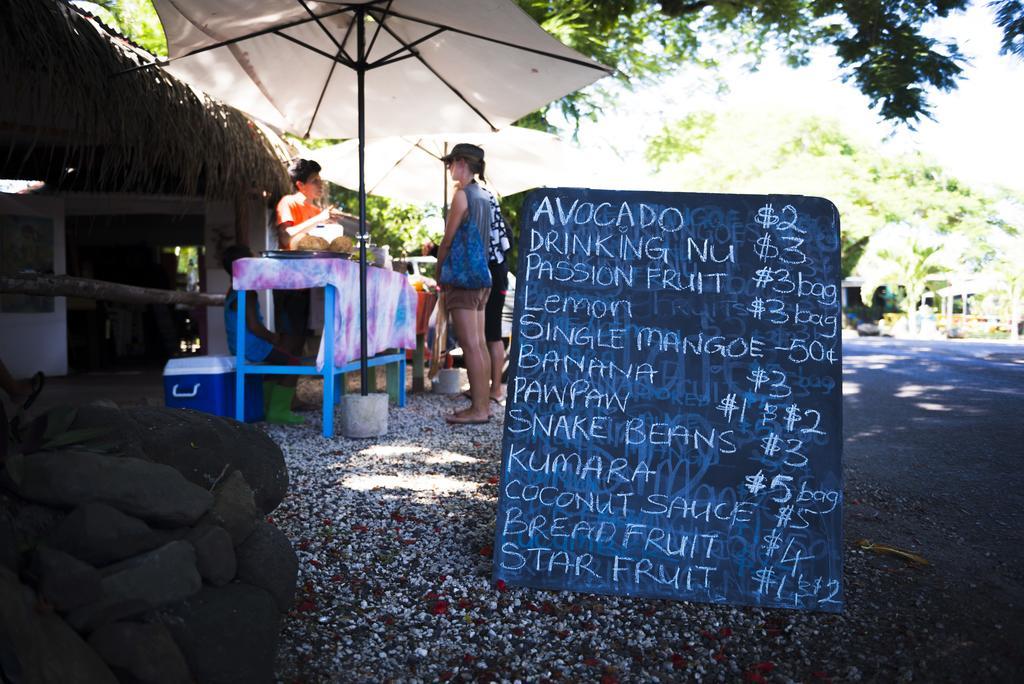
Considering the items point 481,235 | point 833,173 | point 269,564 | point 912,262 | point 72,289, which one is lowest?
point 269,564

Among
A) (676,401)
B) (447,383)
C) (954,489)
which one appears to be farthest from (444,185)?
(676,401)

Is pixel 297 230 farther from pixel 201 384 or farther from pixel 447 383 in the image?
pixel 447 383

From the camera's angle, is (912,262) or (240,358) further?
(912,262)

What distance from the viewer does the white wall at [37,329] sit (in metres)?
8.62

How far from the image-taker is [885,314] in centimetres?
4053

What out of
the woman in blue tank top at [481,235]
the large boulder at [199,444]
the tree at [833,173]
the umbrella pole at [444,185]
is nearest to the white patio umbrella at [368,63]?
the woman in blue tank top at [481,235]

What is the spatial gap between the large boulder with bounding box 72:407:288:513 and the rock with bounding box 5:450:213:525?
291mm

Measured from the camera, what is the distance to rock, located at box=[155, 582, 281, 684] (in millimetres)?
1984

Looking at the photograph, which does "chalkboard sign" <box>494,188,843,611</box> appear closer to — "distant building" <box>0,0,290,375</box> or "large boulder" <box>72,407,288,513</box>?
"large boulder" <box>72,407,288,513</box>

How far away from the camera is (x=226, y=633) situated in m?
2.04

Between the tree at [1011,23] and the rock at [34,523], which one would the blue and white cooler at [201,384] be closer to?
the rock at [34,523]

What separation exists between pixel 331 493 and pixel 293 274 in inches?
70.2

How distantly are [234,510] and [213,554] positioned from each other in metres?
0.24

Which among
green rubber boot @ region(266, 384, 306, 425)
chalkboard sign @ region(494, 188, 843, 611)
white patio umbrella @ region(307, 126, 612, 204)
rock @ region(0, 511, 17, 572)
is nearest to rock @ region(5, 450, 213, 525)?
rock @ region(0, 511, 17, 572)
